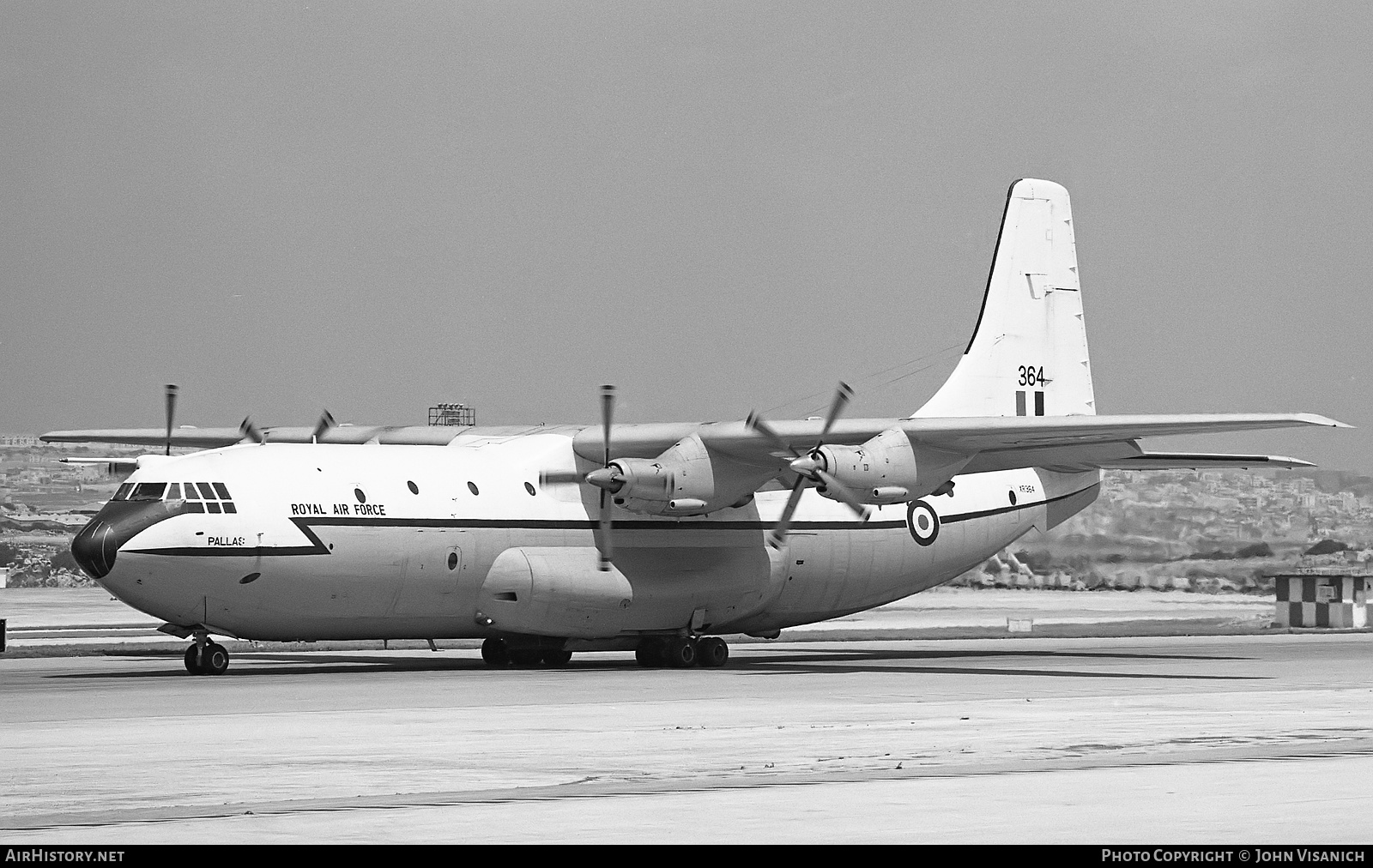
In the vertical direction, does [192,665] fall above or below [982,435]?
below

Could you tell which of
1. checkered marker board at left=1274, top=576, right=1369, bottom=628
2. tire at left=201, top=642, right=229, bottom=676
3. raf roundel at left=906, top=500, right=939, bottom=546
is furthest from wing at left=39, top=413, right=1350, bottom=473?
checkered marker board at left=1274, top=576, right=1369, bottom=628

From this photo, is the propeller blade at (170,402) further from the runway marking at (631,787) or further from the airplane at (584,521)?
the runway marking at (631,787)

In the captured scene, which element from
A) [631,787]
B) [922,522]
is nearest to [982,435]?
[922,522]

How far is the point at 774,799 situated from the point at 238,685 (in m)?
13.8

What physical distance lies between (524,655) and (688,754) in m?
15.2

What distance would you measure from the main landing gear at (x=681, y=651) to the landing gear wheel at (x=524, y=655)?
6.05 ft

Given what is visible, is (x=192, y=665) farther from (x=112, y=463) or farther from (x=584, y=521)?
(x=584, y=521)

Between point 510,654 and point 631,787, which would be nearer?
point 631,787

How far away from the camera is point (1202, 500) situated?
228ft

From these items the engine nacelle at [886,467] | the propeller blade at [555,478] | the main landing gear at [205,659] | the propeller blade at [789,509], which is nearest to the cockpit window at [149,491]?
the main landing gear at [205,659]

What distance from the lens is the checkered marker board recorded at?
153 ft

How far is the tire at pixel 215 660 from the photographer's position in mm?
27250

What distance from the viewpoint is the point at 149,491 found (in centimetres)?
2684

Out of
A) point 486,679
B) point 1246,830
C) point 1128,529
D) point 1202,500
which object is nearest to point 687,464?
point 486,679
